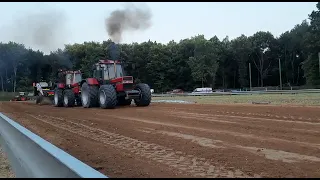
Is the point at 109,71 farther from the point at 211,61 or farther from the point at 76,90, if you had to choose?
the point at 211,61

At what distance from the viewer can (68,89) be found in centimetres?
2839

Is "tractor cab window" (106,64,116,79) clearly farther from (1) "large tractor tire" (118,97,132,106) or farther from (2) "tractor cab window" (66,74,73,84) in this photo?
(2) "tractor cab window" (66,74,73,84)

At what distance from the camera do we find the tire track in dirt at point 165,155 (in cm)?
612

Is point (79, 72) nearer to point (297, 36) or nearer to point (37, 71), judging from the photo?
point (37, 71)

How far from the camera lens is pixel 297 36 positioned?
90125 mm

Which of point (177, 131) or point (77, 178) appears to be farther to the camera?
point (177, 131)

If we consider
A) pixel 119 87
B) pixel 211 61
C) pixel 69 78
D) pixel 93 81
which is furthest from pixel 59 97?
pixel 211 61

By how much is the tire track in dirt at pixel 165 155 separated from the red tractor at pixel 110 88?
10.1m

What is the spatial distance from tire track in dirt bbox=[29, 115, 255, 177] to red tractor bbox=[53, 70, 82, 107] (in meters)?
16.3

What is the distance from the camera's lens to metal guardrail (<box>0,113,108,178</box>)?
3.50 m

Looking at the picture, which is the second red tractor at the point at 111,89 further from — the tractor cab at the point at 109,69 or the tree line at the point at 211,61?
the tree line at the point at 211,61

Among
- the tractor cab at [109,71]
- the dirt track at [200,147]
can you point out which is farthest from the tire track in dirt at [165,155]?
the tractor cab at [109,71]

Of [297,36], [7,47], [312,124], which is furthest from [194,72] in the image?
[312,124]

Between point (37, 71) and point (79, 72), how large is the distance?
23.6 m
